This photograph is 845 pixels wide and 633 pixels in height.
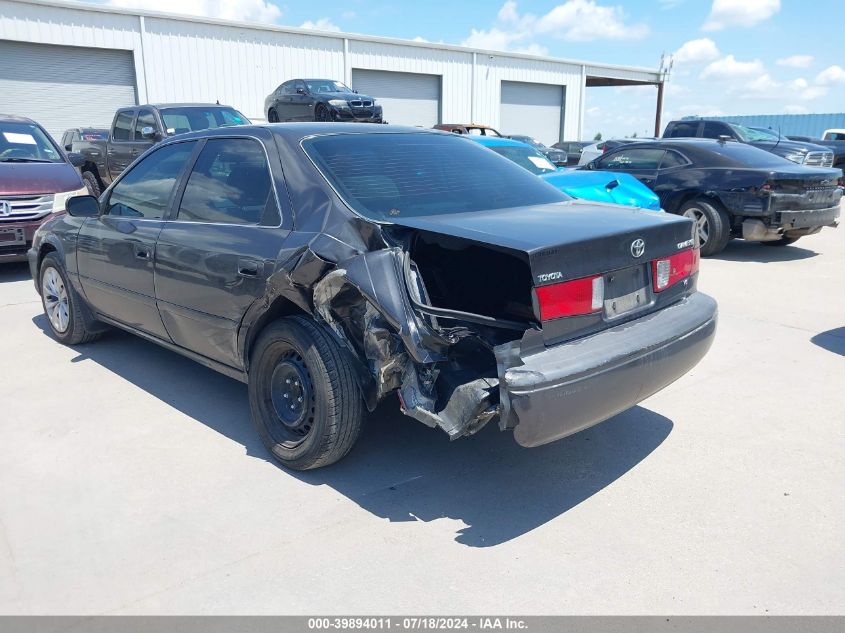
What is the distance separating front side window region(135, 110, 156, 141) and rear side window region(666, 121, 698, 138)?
38.8ft

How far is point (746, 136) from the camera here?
16.6m

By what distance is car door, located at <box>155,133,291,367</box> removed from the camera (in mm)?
3475

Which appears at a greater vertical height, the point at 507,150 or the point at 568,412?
the point at 507,150

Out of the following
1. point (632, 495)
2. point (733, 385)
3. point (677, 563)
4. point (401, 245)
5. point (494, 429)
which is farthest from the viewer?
point (733, 385)

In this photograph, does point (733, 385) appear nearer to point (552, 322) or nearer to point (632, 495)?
point (632, 495)

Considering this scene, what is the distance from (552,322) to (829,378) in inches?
115

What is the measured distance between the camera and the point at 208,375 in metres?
4.82

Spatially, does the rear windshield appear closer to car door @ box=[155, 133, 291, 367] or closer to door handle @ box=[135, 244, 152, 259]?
car door @ box=[155, 133, 291, 367]

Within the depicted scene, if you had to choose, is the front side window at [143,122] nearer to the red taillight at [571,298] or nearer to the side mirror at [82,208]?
the side mirror at [82,208]

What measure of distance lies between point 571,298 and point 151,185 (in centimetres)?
296

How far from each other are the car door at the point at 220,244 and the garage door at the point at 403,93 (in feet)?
74.0

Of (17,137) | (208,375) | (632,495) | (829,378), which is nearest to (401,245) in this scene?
(632,495)

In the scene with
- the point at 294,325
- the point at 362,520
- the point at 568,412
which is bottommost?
the point at 362,520

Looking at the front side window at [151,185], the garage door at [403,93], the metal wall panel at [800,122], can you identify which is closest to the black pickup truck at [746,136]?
the garage door at [403,93]
